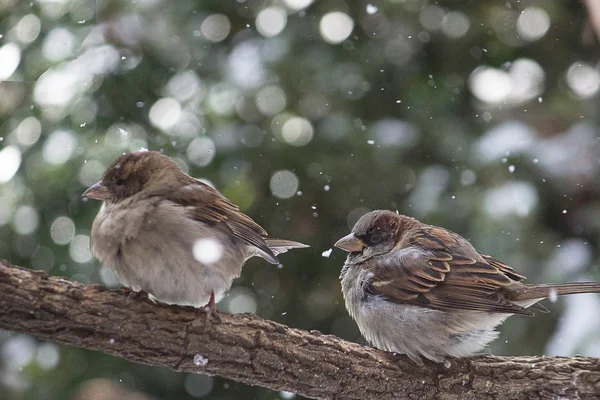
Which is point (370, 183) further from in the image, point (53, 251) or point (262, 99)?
point (53, 251)

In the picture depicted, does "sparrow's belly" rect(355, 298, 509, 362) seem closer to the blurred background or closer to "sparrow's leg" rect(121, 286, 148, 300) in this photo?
the blurred background

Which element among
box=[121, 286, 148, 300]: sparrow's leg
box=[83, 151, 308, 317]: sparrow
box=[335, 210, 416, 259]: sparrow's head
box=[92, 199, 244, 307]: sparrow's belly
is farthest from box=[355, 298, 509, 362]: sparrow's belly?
box=[121, 286, 148, 300]: sparrow's leg

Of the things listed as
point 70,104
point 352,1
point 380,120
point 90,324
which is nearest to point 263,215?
point 380,120

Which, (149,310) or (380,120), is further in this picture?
(380,120)

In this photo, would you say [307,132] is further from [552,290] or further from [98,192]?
[552,290]

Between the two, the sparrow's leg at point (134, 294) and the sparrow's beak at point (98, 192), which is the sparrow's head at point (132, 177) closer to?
the sparrow's beak at point (98, 192)

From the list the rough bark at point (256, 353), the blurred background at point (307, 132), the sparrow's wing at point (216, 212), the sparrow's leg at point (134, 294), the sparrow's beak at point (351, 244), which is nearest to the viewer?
the rough bark at point (256, 353)

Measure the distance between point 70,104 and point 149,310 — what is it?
1294mm

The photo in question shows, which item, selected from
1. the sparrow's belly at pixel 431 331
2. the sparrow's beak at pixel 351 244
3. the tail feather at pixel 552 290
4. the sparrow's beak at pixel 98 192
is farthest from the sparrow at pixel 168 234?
the tail feather at pixel 552 290

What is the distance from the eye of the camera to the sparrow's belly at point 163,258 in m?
2.51

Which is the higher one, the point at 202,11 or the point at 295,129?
the point at 202,11

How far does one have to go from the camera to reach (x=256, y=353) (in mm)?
2410

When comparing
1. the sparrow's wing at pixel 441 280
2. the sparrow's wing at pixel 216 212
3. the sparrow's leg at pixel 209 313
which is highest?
the sparrow's wing at pixel 216 212

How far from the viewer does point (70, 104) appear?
325cm
